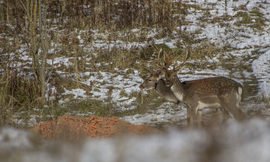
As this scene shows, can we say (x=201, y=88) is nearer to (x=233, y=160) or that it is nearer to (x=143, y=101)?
(x=143, y=101)

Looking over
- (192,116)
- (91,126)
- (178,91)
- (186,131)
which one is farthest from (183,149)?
(178,91)

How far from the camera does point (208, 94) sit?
6.29 m

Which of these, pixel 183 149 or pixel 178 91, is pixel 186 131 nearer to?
A: pixel 183 149

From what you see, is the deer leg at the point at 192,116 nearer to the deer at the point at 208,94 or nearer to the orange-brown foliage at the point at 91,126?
the deer at the point at 208,94

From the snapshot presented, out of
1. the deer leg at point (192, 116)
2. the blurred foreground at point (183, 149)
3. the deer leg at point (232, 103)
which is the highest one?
the blurred foreground at point (183, 149)

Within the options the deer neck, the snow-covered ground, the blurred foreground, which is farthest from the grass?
the blurred foreground

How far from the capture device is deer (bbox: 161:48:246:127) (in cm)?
595

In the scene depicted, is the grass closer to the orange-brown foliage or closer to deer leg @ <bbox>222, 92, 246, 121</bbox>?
the orange-brown foliage

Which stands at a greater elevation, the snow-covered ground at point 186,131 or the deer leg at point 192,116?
the snow-covered ground at point 186,131

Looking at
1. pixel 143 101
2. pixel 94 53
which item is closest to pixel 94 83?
pixel 143 101

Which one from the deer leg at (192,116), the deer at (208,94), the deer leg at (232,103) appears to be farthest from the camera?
the deer leg at (192,116)

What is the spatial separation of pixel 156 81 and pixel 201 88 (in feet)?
4.41

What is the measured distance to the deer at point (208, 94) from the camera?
5.95 meters

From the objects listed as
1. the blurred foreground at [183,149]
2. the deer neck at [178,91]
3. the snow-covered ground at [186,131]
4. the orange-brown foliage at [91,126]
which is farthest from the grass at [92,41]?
the blurred foreground at [183,149]
